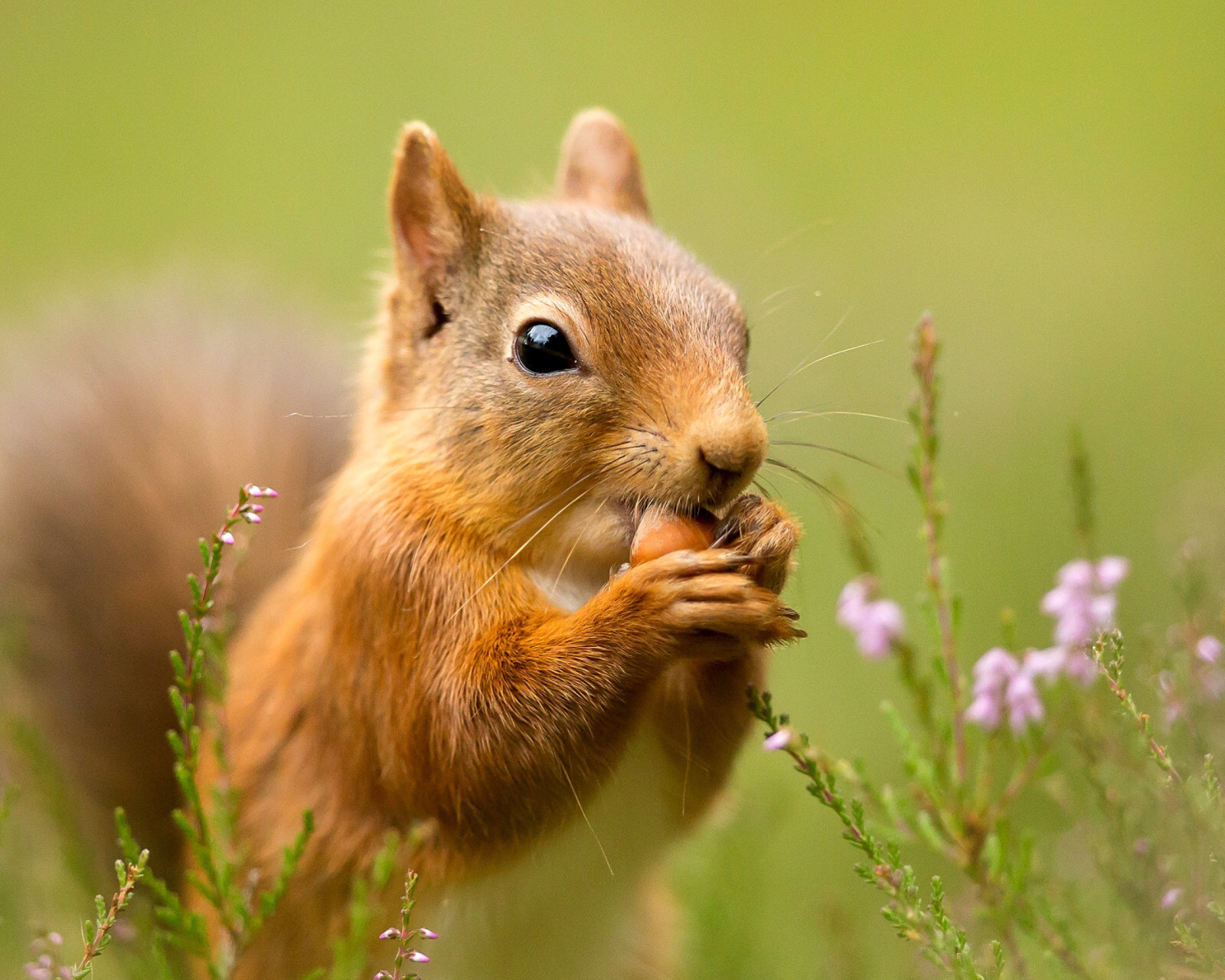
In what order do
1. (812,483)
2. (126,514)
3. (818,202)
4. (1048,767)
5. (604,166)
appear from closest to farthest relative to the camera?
(1048,767) → (812,483) → (604,166) → (126,514) → (818,202)

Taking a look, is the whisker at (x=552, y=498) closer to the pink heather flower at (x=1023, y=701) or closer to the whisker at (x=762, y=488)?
the whisker at (x=762, y=488)

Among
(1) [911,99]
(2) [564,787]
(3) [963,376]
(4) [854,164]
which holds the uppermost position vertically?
(1) [911,99]

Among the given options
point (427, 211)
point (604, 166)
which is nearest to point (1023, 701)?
point (427, 211)

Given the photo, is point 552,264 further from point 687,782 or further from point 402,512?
point 687,782

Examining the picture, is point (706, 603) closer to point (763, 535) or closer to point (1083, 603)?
point (763, 535)

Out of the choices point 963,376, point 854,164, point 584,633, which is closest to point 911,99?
point 854,164

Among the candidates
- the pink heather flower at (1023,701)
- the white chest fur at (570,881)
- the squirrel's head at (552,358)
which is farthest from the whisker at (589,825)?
the pink heather flower at (1023,701)
